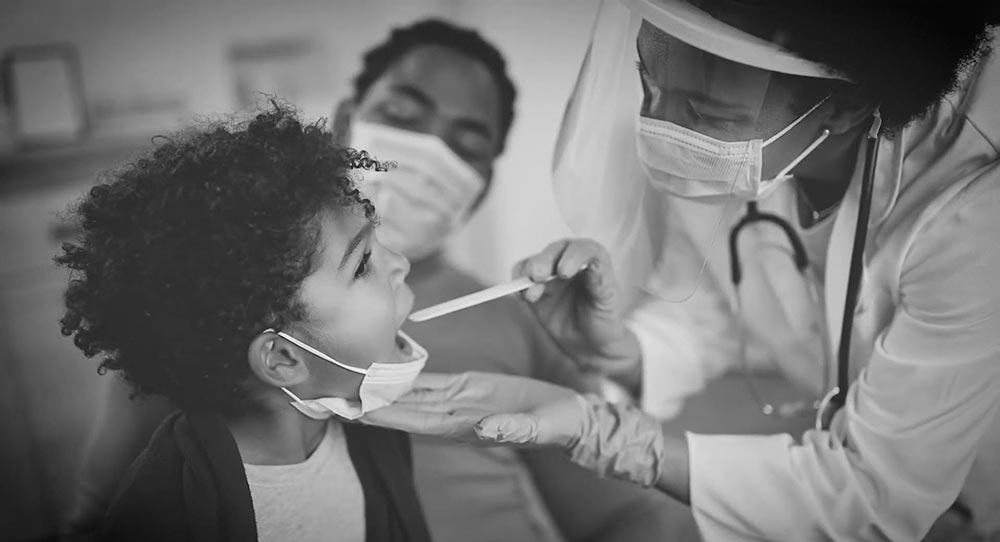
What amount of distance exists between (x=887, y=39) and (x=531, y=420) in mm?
572

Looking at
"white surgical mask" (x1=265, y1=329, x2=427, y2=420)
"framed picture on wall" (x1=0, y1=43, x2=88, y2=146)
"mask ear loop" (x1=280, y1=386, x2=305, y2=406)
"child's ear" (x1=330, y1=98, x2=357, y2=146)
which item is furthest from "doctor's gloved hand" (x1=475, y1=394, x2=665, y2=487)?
"framed picture on wall" (x1=0, y1=43, x2=88, y2=146)

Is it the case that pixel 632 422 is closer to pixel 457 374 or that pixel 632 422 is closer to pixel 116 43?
pixel 457 374

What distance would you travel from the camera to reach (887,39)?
2.93 ft

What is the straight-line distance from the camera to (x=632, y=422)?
3.36ft

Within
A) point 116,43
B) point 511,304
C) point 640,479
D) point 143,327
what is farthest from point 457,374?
point 116,43

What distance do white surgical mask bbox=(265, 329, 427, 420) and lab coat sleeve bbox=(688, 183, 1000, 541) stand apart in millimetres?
387

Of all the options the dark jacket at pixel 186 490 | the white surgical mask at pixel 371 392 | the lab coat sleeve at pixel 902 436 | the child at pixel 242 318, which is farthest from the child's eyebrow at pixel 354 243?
the lab coat sleeve at pixel 902 436

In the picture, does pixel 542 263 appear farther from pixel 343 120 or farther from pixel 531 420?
pixel 343 120

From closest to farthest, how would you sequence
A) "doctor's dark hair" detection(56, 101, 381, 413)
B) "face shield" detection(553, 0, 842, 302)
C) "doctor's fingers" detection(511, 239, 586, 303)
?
"doctor's dark hair" detection(56, 101, 381, 413), "face shield" detection(553, 0, 842, 302), "doctor's fingers" detection(511, 239, 586, 303)

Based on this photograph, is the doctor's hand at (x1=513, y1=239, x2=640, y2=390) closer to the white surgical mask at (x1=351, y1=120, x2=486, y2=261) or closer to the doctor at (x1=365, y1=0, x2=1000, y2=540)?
the doctor at (x1=365, y1=0, x2=1000, y2=540)

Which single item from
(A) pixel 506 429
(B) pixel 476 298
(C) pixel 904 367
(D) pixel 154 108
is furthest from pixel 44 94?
(C) pixel 904 367

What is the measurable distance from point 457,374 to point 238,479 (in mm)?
281

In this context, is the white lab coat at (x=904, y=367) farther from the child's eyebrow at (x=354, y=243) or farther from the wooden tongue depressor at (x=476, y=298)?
the child's eyebrow at (x=354, y=243)

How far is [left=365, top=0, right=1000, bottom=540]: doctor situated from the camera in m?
0.92
